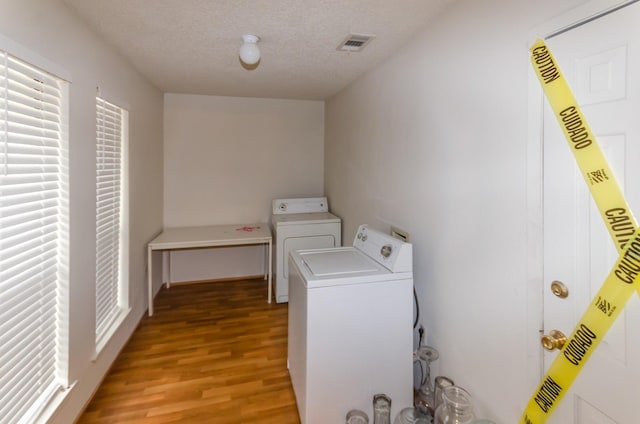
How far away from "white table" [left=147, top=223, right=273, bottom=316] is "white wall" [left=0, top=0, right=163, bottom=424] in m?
0.42

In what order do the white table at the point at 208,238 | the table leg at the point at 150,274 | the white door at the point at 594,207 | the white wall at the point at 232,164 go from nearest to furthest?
the white door at the point at 594,207 < the table leg at the point at 150,274 < the white table at the point at 208,238 < the white wall at the point at 232,164

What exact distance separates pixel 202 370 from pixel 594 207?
2458 millimetres

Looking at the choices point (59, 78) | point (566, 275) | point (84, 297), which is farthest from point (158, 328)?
point (566, 275)

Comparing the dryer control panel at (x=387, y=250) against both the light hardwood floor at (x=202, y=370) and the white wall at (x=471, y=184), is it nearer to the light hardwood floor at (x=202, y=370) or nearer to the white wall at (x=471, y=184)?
the white wall at (x=471, y=184)

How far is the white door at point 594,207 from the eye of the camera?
94 centimetres

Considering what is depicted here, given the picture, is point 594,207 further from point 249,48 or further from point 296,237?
point 296,237

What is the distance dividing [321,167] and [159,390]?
299cm

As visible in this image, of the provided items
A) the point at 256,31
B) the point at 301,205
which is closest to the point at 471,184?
the point at 256,31

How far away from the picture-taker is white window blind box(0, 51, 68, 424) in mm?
1290

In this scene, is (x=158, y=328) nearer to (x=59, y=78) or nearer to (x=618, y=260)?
(x=59, y=78)

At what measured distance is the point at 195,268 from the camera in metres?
4.05

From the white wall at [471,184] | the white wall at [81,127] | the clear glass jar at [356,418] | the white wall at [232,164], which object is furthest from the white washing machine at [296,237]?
the clear glass jar at [356,418]

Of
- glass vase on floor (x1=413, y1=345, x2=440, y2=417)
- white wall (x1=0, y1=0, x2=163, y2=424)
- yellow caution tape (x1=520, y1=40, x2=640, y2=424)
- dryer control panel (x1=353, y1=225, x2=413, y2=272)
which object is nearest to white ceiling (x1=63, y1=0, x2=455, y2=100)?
white wall (x1=0, y1=0, x2=163, y2=424)

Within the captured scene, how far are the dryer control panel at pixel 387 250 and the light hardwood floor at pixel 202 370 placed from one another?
1.06m
